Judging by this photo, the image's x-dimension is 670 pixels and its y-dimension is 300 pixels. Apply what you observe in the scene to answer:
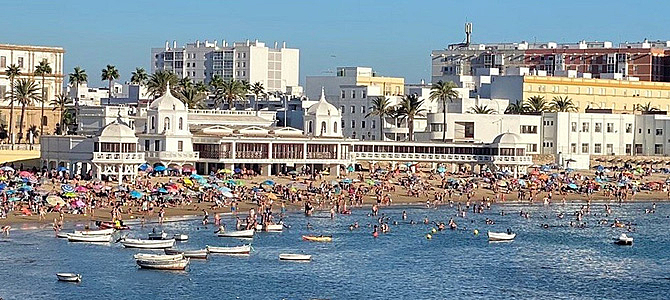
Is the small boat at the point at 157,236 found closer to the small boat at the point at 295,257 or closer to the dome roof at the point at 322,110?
the small boat at the point at 295,257

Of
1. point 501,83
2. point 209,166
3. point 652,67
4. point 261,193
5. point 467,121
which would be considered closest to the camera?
point 261,193

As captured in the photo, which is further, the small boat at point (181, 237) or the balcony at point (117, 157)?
the balcony at point (117, 157)

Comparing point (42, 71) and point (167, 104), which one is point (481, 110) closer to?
point (167, 104)

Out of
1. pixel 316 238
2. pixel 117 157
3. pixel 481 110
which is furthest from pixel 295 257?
pixel 481 110

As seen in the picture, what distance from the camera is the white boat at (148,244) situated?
258 feet

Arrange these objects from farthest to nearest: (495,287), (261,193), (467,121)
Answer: (467,121)
(261,193)
(495,287)

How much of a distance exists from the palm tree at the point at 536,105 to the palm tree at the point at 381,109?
686 inches

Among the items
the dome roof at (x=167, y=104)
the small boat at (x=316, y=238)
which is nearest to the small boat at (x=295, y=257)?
the small boat at (x=316, y=238)

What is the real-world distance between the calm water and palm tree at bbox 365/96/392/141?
162 ft

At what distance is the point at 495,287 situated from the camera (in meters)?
70.0

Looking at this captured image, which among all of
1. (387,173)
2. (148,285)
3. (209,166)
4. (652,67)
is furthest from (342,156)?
(652,67)

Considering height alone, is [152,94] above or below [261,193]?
above

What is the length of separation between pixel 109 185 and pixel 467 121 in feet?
175

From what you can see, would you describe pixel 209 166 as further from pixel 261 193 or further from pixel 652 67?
pixel 652 67
